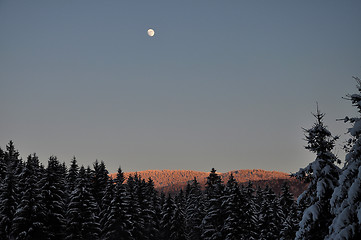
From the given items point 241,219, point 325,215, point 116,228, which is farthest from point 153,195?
point 325,215

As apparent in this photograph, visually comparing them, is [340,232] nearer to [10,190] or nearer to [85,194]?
[85,194]

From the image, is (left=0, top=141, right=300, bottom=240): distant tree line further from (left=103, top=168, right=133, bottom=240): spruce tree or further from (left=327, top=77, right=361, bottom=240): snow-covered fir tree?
(left=327, top=77, right=361, bottom=240): snow-covered fir tree

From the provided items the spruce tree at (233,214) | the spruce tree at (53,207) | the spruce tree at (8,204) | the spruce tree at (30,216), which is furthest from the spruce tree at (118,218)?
the spruce tree at (233,214)

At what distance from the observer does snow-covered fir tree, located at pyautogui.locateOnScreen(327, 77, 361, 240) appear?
12516mm

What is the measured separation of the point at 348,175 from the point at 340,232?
2.21 meters

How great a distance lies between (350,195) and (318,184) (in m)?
4.51

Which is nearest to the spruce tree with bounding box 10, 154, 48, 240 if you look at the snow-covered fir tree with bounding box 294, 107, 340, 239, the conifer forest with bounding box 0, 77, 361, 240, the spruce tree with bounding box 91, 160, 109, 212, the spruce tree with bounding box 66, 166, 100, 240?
the conifer forest with bounding box 0, 77, 361, 240

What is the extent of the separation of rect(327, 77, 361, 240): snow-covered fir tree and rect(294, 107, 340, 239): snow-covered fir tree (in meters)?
2.61

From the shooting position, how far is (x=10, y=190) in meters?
44.2

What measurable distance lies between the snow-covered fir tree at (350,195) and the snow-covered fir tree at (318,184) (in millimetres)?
2607

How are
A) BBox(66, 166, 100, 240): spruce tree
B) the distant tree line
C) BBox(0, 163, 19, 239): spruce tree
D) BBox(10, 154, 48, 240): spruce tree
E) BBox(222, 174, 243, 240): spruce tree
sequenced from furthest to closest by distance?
BBox(222, 174, 243, 240): spruce tree
BBox(0, 163, 19, 239): spruce tree
BBox(66, 166, 100, 240): spruce tree
the distant tree line
BBox(10, 154, 48, 240): spruce tree

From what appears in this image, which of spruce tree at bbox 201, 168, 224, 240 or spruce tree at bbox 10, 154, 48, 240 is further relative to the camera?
spruce tree at bbox 201, 168, 224, 240

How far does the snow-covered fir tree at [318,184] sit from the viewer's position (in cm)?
1672

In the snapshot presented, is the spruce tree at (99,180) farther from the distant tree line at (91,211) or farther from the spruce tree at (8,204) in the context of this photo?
the spruce tree at (8,204)
